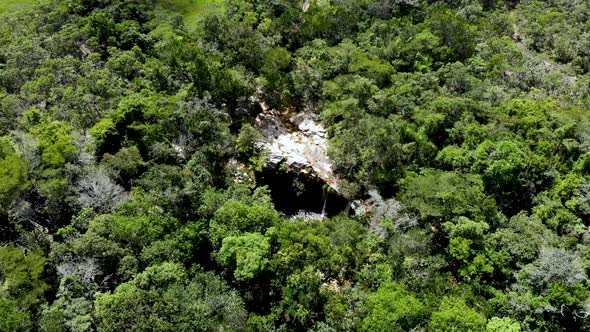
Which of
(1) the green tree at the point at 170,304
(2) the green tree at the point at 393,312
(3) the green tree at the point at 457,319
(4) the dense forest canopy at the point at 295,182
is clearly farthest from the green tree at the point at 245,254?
(3) the green tree at the point at 457,319

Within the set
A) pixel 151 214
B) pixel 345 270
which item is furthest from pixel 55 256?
pixel 345 270

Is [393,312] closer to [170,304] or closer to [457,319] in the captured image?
[457,319]

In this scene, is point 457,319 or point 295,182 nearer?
point 457,319

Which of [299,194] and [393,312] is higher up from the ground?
[393,312]

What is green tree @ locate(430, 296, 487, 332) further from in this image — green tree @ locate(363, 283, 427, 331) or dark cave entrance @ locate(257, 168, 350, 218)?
dark cave entrance @ locate(257, 168, 350, 218)

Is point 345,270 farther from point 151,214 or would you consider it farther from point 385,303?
point 151,214

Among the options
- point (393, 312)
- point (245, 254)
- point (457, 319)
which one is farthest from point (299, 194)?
point (457, 319)

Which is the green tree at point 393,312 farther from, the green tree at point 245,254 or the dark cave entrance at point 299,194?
the dark cave entrance at point 299,194
